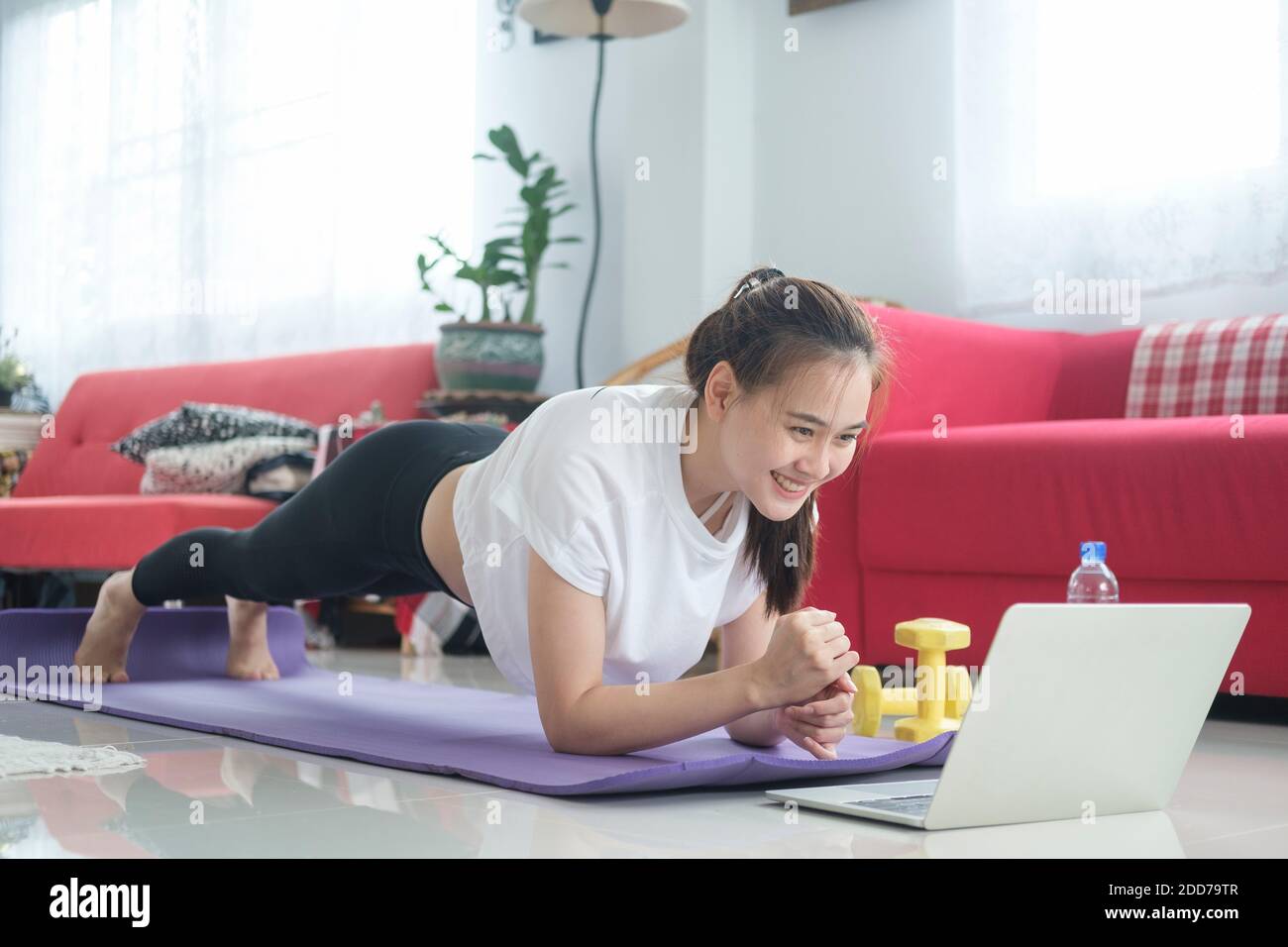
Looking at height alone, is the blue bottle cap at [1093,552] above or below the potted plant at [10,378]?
below

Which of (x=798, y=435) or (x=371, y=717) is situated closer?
(x=798, y=435)

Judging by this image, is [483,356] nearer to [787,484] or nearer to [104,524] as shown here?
[104,524]

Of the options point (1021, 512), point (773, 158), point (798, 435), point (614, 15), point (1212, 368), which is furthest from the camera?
point (773, 158)

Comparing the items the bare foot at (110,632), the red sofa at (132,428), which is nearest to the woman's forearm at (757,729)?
the bare foot at (110,632)

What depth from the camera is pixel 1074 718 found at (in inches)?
50.4

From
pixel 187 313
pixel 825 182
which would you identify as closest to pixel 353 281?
pixel 187 313

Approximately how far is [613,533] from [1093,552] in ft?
2.92

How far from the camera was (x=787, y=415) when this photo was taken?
1.47 meters

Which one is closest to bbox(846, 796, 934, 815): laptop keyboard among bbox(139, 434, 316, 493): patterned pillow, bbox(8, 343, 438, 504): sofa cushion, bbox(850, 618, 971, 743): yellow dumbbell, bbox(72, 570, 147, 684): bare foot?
bbox(850, 618, 971, 743): yellow dumbbell

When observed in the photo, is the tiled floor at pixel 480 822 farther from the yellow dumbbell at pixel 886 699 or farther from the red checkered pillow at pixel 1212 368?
the red checkered pillow at pixel 1212 368

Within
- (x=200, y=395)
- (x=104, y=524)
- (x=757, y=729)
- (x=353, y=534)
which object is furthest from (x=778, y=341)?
→ (x=200, y=395)

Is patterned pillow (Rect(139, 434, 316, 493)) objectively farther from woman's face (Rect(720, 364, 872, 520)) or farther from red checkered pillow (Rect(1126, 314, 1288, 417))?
woman's face (Rect(720, 364, 872, 520))

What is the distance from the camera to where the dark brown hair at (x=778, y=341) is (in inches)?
58.1

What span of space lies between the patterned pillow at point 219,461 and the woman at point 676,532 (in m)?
1.92
